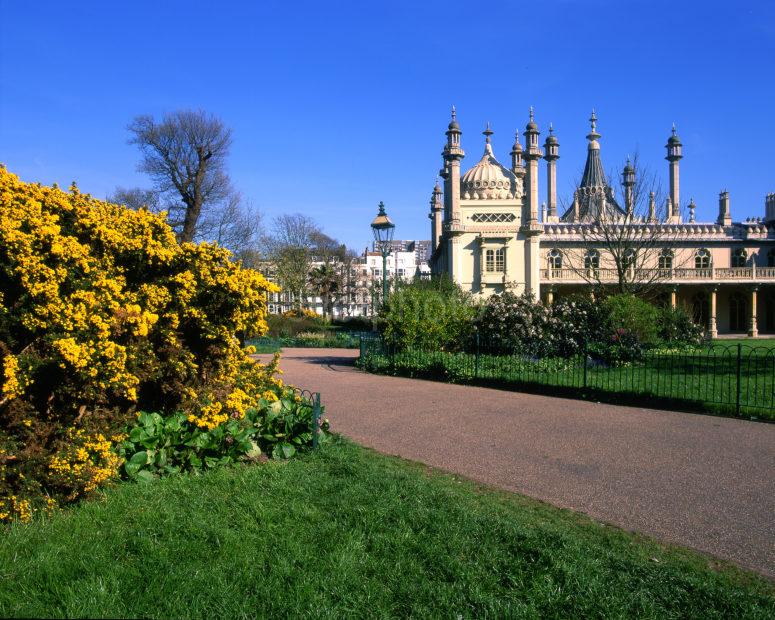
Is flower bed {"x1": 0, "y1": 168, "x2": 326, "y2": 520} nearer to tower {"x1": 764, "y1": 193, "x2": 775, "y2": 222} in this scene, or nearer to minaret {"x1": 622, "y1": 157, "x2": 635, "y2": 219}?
minaret {"x1": 622, "y1": 157, "x2": 635, "y2": 219}

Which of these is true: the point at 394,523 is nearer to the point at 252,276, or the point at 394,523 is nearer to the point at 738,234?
the point at 252,276

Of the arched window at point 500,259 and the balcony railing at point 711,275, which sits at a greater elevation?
the arched window at point 500,259

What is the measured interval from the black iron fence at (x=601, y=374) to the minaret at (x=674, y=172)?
33.1 metres

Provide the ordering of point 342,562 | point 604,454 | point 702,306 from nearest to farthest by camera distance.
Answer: point 342,562
point 604,454
point 702,306

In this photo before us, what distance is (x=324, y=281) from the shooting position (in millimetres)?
50188

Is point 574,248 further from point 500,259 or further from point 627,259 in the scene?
point 627,259

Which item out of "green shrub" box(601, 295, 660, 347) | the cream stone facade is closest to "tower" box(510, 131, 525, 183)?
the cream stone facade

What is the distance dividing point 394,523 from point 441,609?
1237mm

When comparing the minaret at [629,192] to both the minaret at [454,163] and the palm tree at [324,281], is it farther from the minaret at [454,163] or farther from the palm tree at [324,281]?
the palm tree at [324,281]

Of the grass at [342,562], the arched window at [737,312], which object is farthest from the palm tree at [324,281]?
the grass at [342,562]

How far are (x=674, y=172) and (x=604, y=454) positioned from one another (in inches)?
1776

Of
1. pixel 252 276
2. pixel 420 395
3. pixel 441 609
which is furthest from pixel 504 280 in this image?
pixel 441 609

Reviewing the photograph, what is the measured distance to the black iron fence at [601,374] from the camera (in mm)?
10188

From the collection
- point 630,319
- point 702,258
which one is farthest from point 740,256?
point 630,319
